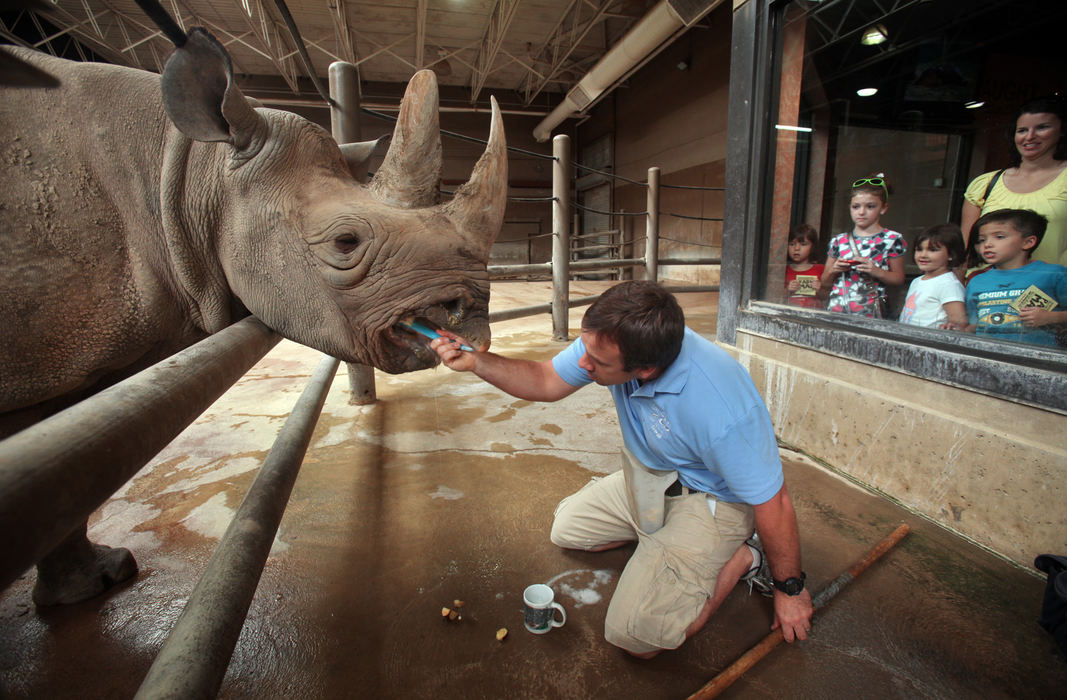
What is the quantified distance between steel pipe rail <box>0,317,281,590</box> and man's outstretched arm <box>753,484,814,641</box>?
1.56 meters

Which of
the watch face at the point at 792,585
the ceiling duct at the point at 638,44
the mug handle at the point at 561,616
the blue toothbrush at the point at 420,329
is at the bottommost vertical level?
the mug handle at the point at 561,616

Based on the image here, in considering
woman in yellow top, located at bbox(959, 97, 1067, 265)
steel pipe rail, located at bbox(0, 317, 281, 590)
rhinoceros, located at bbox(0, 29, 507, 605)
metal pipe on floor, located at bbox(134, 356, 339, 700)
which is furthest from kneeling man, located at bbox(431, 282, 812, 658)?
woman in yellow top, located at bbox(959, 97, 1067, 265)

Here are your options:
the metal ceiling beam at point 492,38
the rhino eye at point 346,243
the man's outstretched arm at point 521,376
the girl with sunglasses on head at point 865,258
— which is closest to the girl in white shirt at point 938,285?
the girl with sunglasses on head at point 865,258

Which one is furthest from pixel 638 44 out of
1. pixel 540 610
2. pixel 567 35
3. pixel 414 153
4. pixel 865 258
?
pixel 540 610

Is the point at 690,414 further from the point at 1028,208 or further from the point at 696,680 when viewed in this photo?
the point at 1028,208

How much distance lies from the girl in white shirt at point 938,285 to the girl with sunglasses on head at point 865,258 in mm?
149

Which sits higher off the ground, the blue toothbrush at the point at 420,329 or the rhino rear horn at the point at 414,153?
the rhino rear horn at the point at 414,153

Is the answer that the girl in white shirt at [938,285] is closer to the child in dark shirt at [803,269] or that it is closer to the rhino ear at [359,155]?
the child in dark shirt at [803,269]

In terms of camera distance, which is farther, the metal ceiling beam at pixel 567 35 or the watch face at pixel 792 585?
the metal ceiling beam at pixel 567 35

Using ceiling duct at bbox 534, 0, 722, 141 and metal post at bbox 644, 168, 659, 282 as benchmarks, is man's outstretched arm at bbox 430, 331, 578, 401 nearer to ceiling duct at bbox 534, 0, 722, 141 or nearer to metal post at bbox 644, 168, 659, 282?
metal post at bbox 644, 168, 659, 282

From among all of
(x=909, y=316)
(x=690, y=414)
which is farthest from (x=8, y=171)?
(x=909, y=316)

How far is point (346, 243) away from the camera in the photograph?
4.58 feet

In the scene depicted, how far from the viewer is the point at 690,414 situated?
5.33 feet

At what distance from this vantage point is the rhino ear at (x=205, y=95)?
127 centimetres
